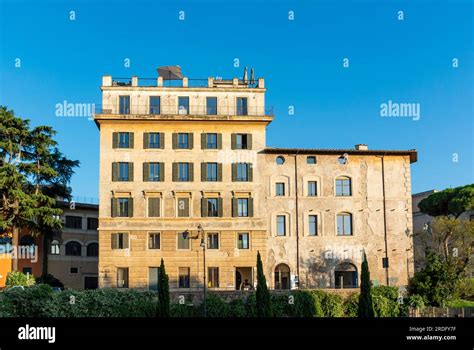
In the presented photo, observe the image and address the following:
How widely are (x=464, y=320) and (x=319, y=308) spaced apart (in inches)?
978

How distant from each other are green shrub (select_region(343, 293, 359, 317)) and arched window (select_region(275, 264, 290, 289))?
728 centimetres

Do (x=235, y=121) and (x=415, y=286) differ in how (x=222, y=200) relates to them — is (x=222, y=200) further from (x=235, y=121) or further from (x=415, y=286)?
(x=415, y=286)

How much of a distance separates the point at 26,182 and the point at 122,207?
307 inches

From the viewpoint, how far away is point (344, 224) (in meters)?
53.4

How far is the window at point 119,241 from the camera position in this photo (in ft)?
167

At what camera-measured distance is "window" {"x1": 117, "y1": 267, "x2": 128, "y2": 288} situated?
50406 mm

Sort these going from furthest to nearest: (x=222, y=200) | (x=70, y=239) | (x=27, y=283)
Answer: (x=70, y=239) < (x=222, y=200) < (x=27, y=283)

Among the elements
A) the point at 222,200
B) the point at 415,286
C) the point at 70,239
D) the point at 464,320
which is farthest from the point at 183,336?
the point at 70,239

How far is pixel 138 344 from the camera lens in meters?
18.7

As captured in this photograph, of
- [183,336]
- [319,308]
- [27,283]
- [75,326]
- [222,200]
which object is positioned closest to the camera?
[75,326]

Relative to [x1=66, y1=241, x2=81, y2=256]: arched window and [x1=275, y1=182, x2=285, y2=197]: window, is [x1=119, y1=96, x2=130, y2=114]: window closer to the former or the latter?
[x1=275, y1=182, x2=285, y2=197]: window

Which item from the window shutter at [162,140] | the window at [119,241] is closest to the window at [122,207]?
the window at [119,241]

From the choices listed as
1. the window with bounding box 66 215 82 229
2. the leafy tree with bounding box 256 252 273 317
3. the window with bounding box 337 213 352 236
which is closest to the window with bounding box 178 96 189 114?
the window with bounding box 337 213 352 236

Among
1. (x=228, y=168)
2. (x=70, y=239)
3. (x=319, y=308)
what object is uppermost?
(x=228, y=168)
